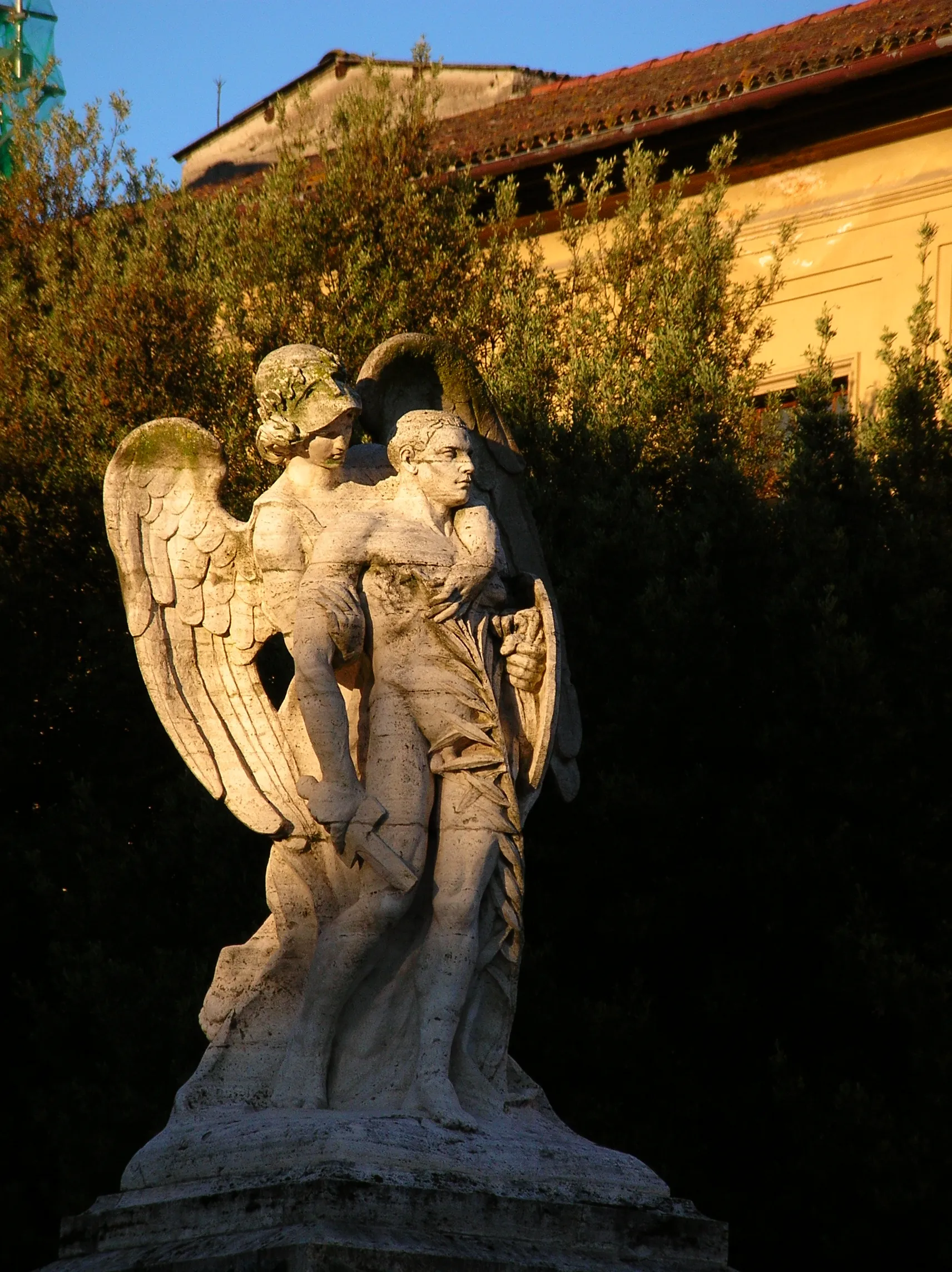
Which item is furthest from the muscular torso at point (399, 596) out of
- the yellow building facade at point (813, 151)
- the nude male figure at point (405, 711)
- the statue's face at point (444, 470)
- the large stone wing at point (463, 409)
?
the yellow building facade at point (813, 151)

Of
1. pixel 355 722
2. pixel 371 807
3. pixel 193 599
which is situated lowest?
pixel 371 807

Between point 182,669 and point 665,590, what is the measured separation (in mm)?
5001

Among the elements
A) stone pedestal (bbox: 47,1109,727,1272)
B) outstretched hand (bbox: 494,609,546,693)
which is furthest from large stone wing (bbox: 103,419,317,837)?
stone pedestal (bbox: 47,1109,727,1272)

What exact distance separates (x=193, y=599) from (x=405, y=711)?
0.86m

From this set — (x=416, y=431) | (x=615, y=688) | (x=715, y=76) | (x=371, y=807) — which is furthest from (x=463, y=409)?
(x=715, y=76)

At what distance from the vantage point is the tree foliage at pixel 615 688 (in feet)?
35.6

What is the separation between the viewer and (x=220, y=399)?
1416cm

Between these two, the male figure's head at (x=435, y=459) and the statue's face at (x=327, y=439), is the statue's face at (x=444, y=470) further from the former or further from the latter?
the statue's face at (x=327, y=439)

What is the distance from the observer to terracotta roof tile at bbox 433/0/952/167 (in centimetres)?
1521

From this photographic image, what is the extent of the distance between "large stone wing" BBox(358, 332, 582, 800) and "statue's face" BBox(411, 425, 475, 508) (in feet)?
1.07

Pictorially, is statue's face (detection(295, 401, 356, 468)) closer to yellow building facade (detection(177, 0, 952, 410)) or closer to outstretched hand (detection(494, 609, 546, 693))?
outstretched hand (detection(494, 609, 546, 693))

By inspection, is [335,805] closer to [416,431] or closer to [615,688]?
[416,431]

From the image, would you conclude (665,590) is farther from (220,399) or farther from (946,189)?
(946,189)

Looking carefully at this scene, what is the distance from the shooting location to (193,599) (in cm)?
717
